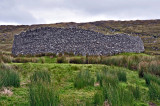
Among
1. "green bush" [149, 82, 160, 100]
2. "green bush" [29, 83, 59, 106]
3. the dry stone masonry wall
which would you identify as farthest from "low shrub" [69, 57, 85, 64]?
"green bush" [29, 83, 59, 106]

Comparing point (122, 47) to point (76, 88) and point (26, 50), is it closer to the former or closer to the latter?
point (26, 50)

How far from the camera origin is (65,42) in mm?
16812

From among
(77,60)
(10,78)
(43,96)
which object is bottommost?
(77,60)

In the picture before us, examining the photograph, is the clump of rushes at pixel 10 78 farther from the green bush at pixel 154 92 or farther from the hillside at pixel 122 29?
the hillside at pixel 122 29

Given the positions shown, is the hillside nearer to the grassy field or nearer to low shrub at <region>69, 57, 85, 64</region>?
low shrub at <region>69, 57, 85, 64</region>

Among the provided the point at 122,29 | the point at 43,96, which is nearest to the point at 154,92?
the point at 43,96

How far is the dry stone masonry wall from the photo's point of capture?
656 inches

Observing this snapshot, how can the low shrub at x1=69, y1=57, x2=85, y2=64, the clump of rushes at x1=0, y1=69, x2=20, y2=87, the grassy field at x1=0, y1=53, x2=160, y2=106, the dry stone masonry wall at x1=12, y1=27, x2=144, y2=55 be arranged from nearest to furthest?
the grassy field at x1=0, y1=53, x2=160, y2=106
the clump of rushes at x1=0, y1=69, x2=20, y2=87
the low shrub at x1=69, y1=57, x2=85, y2=64
the dry stone masonry wall at x1=12, y1=27, x2=144, y2=55

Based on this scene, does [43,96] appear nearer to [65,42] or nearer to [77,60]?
[77,60]

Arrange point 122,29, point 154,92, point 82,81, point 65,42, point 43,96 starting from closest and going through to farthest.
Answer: point 43,96
point 154,92
point 82,81
point 65,42
point 122,29

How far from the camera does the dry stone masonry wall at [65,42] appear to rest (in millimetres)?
16672

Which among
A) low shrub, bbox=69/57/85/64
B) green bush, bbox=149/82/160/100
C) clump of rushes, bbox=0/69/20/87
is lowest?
low shrub, bbox=69/57/85/64

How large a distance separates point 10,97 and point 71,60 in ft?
24.6

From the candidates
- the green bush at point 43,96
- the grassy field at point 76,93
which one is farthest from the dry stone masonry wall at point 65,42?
the green bush at point 43,96
